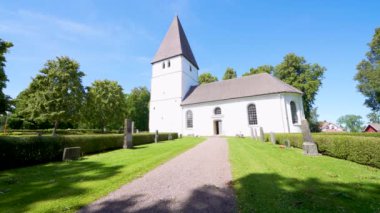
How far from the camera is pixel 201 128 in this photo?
92.7 feet

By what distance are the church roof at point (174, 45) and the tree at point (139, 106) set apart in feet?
60.0

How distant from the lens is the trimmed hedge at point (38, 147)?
6.83 metres

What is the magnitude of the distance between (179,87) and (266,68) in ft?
61.5

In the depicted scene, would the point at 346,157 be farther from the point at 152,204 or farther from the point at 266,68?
the point at 266,68

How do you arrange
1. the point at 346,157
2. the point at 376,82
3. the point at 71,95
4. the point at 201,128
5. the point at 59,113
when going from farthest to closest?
the point at 201,128 < the point at 376,82 < the point at 71,95 < the point at 59,113 < the point at 346,157

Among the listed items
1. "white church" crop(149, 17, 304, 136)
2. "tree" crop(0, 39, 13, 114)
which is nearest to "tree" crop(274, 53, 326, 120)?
"white church" crop(149, 17, 304, 136)

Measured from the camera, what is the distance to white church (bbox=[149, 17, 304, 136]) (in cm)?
2377

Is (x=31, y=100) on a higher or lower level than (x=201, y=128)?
higher

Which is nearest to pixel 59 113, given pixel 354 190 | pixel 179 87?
pixel 179 87

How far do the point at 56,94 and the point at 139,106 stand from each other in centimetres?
2803

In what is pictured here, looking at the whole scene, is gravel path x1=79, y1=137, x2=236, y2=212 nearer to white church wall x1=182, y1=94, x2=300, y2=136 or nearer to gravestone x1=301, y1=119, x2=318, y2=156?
gravestone x1=301, y1=119, x2=318, y2=156

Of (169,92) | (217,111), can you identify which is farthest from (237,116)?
(169,92)

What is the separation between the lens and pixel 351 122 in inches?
3588

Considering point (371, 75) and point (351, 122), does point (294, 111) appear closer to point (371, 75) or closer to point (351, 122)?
point (371, 75)
